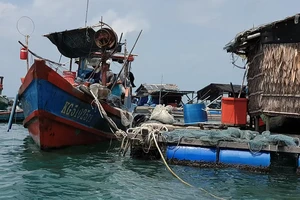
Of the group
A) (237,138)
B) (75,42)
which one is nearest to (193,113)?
(237,138)

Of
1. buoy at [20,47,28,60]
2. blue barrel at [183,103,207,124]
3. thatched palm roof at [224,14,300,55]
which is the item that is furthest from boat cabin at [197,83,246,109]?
buoy at [20,47,28,60]

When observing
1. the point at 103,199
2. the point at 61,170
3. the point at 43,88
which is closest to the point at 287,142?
the point at 103,199

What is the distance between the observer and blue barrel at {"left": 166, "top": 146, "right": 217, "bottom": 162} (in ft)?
Result: 26.3

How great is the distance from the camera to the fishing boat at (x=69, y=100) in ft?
30.4

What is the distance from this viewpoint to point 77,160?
9.15m

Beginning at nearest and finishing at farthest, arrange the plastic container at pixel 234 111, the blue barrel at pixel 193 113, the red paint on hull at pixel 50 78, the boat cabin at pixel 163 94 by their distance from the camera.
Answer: the red paint on hull at pixel 50 78 < the plastic container at pixel 234 111 < the blue barrel at pixel 193 113 < the boat cabin at pixel 163 94

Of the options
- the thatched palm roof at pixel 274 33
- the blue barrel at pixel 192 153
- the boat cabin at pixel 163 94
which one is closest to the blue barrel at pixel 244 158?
the blue barrel at pixel 192 153

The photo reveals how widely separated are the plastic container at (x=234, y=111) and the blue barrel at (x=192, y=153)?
283 cm

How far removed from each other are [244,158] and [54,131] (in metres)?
5.14

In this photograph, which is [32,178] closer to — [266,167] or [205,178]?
[205,178]

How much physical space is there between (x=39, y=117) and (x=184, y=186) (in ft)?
15.0

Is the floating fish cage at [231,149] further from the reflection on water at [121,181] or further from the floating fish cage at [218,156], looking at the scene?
the reflection on water at [121,181]

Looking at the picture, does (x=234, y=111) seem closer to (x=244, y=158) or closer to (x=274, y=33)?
(x=274, y=33)

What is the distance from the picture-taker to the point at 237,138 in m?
8.18
